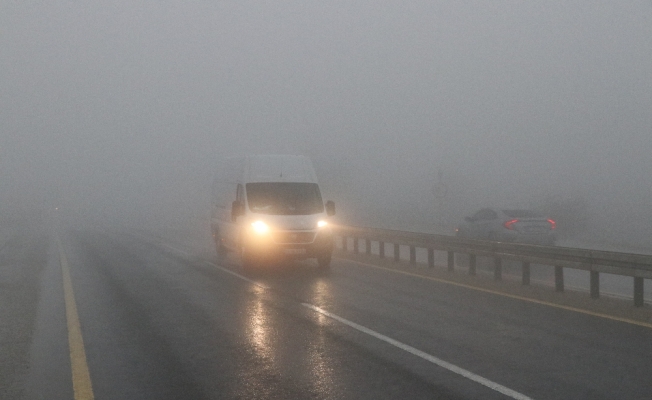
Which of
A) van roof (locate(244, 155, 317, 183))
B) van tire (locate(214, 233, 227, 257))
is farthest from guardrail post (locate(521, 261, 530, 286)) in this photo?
van tire (locate(214, 233, 227, 257))

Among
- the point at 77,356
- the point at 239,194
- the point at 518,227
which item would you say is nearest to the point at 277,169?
the point at 239,194

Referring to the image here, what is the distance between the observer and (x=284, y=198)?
18.2m

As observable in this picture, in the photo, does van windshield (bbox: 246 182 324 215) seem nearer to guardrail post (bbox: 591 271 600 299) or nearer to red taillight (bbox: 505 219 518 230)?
red taillight (bbox: 505 219 518 230)

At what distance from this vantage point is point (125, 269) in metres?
18.4

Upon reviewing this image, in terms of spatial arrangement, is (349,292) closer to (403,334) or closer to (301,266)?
(403,334)

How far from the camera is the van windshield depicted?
1786cm

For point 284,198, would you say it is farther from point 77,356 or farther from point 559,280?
point 77,356

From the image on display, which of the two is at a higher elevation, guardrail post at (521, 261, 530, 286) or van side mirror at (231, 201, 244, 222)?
van side mirror at (231, 201, 244, 222)

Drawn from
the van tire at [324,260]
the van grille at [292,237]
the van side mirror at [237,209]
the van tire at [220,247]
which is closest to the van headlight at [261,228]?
the van grille at [292,237]

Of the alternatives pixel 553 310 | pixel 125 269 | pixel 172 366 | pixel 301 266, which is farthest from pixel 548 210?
pixel 172 366

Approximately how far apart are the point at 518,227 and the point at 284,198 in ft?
22.4

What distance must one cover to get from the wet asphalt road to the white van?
7.99 feet

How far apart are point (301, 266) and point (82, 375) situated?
12030 mm

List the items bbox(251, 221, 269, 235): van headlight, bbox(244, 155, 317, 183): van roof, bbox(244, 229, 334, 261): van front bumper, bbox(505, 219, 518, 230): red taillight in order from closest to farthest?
bbox(244, 229, 334, 261): van front bumper, bbox(251, 221, 269, 235): van headlight, bbox(244, 155, 317, 183): van roof, bbox(505, 219, 518, 230): red taillight
